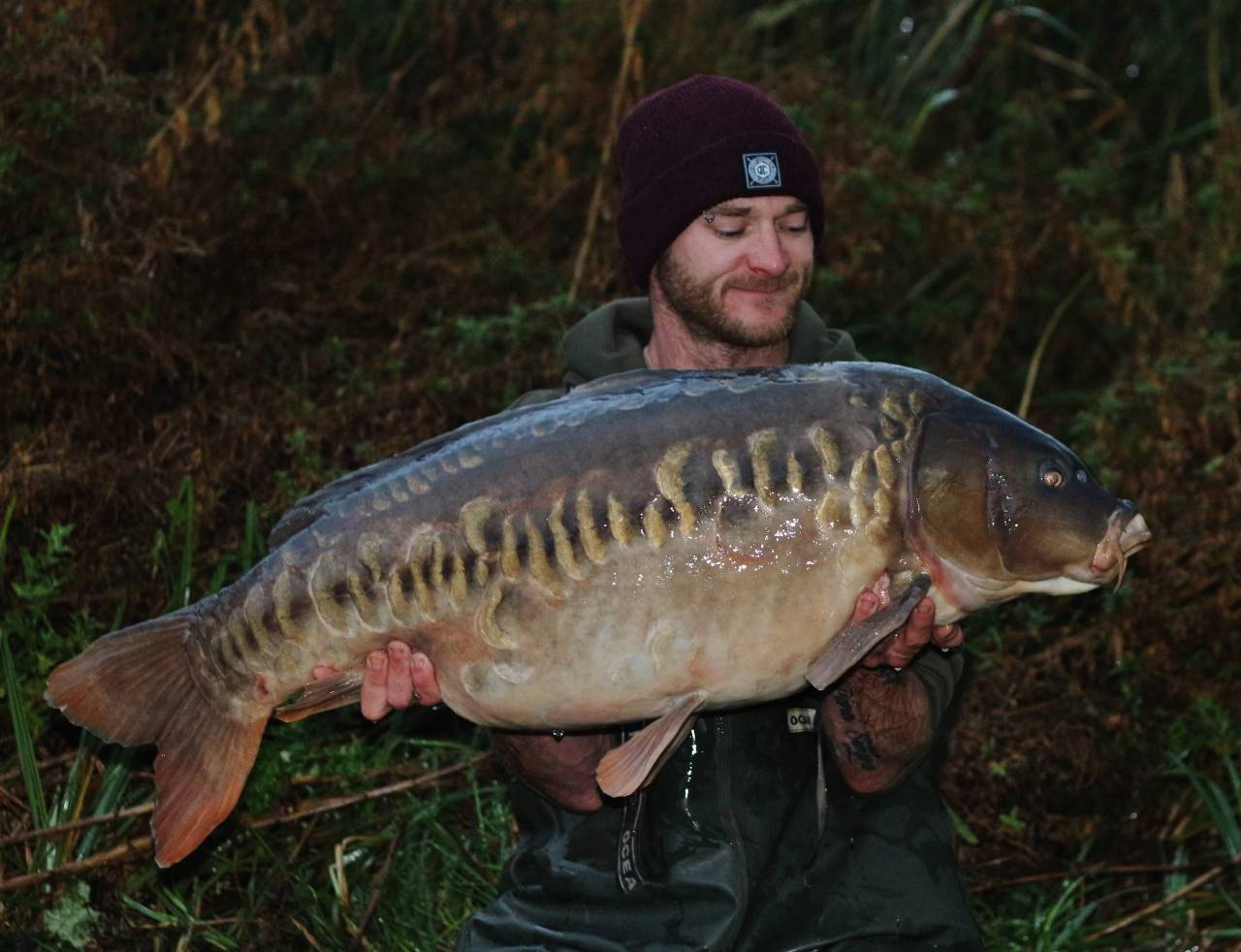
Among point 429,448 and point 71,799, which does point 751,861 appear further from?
point 71,799

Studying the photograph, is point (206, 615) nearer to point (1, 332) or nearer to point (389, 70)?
point (1, 332)

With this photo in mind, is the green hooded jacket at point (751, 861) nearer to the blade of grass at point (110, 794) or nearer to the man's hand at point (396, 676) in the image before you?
the man's hand at point (396, 676)

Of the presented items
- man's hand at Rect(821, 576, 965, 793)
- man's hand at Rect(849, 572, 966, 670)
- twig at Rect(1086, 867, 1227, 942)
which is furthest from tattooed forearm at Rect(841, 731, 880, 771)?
twig at Rect(1086, 867, 1227, 942)

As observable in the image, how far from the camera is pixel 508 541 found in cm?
206

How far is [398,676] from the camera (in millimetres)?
2135

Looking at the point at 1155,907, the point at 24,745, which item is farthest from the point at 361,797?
the point at 1155,907

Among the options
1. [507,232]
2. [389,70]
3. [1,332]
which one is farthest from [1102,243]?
[1,332]

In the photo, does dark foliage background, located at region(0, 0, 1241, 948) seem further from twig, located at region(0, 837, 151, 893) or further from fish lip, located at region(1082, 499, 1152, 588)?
fish lip, located at region(1082, 499, 1152, 588)

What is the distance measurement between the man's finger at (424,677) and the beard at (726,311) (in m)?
0.88

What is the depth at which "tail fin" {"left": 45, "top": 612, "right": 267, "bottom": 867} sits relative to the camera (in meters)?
2.26

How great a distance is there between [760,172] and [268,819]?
1.45 m

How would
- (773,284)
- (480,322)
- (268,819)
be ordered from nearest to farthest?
(773,284)
(268,819)
(480,322)

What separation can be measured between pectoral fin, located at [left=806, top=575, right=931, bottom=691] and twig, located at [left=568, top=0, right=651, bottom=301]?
2.27 meters

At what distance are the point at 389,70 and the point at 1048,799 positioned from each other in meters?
2.97
